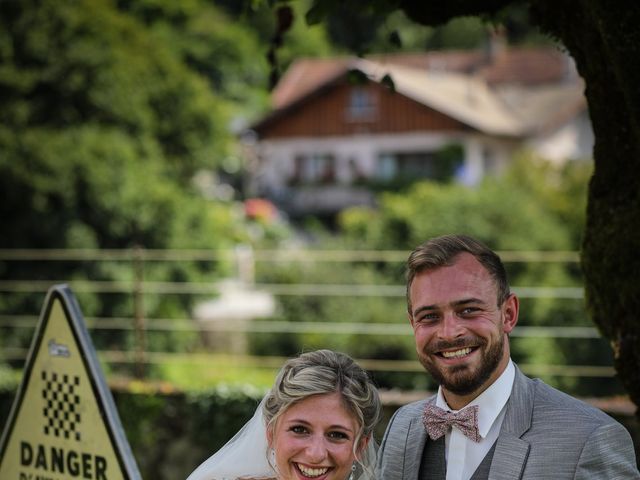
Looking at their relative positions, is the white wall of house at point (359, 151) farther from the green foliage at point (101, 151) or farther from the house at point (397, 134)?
the green foliage at point (101, 151)

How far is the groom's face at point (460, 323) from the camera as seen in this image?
8.66 ft

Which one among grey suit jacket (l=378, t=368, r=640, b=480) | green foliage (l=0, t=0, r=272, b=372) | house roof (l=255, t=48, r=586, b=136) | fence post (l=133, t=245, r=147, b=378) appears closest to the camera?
grey suit jacket (l=378, t=368, r=640, b=480)

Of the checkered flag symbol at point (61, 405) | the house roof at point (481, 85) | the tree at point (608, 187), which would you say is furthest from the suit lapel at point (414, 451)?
the house roof at point (481, 85)

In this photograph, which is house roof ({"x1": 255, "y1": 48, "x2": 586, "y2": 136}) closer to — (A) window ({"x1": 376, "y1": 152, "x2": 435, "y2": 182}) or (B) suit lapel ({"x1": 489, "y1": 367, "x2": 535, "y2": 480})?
(A) window ({"x1": 376, "y1": 152, "x2": 435, "y2": 182})

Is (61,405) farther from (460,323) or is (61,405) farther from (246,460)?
(460,323)

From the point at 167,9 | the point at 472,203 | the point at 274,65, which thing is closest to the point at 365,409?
the point at 274,65

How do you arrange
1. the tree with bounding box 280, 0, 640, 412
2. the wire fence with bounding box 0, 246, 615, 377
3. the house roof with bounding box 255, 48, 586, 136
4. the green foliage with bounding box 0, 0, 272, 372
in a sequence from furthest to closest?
the house roof with bounding box 255, 48, 586, 136 < the green foliage with bounding box 0, 0, 272, 372 < the wire fence with bounding box 0, 246, 615, 377 < the tree with bounding box 280, 0, 640, 412

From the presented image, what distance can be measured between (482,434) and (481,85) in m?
49.3

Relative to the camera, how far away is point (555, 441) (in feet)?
8.57

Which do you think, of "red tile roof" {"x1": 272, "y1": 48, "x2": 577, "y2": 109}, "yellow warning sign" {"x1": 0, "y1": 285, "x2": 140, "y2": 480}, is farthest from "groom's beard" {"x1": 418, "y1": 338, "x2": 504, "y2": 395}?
"red tile roof" {"x1": 272, "y1": 48, "x2": 577, "y2": 109}

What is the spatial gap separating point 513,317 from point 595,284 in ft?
4.09

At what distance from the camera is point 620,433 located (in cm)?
260

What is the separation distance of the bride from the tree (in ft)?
4.15

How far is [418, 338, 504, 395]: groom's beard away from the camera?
2658 mm
